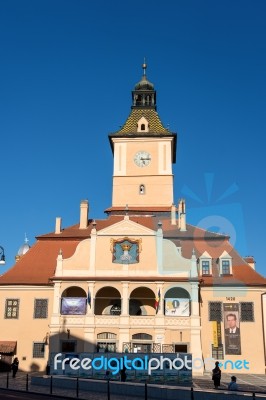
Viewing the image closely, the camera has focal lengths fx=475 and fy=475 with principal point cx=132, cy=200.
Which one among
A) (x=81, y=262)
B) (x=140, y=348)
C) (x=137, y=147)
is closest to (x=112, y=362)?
(x=140, y=348)

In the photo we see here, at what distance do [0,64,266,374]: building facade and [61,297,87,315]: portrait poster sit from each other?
0.09 meters

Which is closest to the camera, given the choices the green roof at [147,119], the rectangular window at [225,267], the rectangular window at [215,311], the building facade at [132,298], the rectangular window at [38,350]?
the building facade at [132,298]

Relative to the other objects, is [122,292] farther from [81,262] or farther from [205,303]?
[205,303]

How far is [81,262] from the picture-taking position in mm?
42688

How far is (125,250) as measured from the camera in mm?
42719

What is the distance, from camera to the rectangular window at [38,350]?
42.0 m

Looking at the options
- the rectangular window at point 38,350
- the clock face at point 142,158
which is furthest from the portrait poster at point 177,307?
the clock face at point 142,158

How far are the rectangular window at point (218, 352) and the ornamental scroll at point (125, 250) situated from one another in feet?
33.7

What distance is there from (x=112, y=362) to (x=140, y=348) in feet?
35.2

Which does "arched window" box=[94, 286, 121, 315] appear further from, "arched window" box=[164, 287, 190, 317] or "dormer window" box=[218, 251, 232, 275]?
"dormer window" box=[218, 251, 232, 275]

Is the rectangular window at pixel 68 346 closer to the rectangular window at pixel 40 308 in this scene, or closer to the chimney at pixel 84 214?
the rectangular window at pixel 40 308

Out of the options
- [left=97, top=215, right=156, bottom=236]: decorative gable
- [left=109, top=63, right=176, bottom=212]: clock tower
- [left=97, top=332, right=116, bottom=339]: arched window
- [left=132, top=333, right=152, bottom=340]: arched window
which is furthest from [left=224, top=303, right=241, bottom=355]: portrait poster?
[left=109, top=63, right=176, bottom=212]: clock tower

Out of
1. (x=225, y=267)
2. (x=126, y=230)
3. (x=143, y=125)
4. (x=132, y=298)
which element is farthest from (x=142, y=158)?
(x=132, y=298)

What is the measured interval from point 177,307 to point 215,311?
436 centimetres
